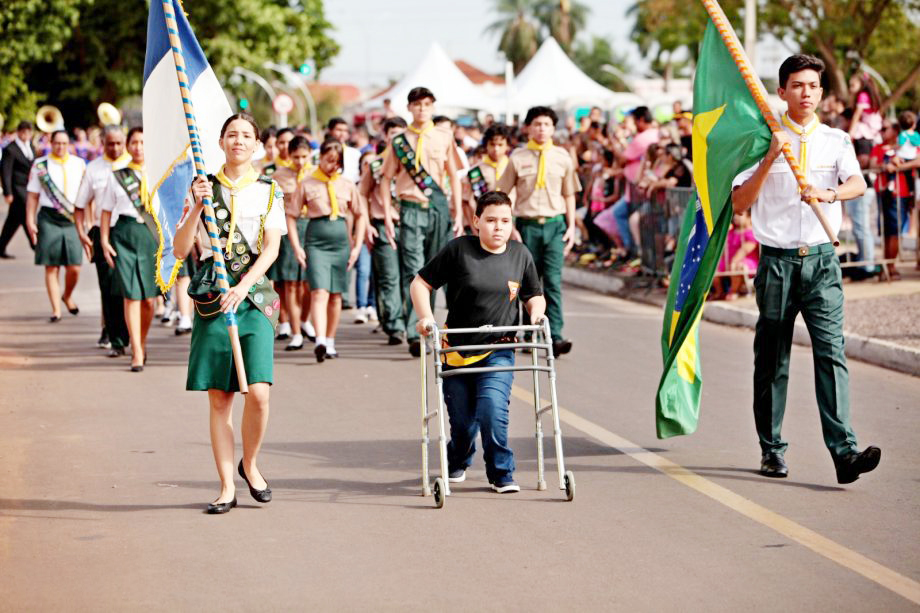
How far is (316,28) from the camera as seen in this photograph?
54.9 metres

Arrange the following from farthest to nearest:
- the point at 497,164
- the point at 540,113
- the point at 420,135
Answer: the point at 497,164
the point at 420,135
the point at 540,113

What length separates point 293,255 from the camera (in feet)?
43.7

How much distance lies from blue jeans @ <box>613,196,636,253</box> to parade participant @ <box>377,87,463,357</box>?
600 centimetres

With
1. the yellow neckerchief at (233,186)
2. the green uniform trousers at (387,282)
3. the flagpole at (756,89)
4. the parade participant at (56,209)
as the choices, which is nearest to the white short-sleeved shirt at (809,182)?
the flagpole at (756,89)

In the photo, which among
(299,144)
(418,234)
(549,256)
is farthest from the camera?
(299,144)

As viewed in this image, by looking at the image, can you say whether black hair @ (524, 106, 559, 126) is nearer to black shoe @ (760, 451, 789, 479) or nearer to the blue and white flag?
the blue and white flag

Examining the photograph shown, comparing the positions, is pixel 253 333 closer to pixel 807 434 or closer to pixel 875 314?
pixel 807 434

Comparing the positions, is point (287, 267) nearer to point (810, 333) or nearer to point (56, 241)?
point (56, 241)

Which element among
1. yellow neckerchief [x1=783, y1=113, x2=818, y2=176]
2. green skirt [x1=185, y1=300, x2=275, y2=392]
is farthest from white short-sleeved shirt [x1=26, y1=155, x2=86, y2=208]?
yellow neckerchief [x1=783, y1=113, x2=818, y2=176]

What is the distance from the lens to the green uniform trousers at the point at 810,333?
758cm

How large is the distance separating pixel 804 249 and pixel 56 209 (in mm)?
9568

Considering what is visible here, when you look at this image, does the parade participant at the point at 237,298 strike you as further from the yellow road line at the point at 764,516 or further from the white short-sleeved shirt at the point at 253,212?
the yellow road line at the point at 764,516

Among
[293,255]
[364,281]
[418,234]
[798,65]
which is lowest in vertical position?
[364,281]

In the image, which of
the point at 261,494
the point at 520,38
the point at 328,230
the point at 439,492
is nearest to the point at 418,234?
the point at 328,230
